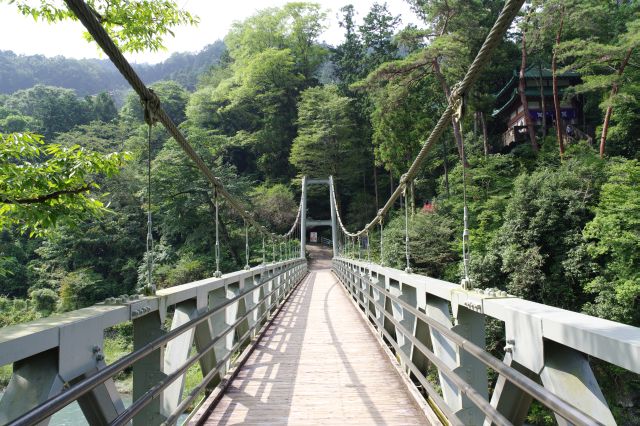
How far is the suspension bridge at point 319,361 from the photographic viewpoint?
3.71 feet

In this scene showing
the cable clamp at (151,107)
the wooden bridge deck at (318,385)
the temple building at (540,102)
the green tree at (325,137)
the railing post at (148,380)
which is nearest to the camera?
the railing post at (148,380)

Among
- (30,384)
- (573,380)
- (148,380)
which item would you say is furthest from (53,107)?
(573,380)

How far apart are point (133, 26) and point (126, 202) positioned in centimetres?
2345

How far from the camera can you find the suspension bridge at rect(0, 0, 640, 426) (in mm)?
1132

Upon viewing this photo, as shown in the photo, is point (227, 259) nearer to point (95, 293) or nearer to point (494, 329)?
point (95, 293)

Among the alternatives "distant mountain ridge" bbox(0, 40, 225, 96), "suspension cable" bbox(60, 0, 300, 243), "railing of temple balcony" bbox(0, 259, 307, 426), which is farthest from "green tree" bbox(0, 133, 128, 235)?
"distant mountain ridge" bbox(0, 40, 225, 96)

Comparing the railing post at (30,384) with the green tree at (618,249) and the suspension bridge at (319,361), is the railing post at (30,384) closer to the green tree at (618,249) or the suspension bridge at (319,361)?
the suspension bridge at (319,361)

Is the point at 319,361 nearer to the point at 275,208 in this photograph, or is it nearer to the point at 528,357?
the point at 528,357

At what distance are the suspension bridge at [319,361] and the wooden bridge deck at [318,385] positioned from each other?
1 centimetres

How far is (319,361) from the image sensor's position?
379 cm

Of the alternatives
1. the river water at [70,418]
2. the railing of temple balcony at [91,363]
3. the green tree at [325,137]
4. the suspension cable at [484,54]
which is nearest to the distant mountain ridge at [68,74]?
the green tree at [325,137]

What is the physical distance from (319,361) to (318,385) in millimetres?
698

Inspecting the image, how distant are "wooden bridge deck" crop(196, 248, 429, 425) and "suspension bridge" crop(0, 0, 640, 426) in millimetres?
12

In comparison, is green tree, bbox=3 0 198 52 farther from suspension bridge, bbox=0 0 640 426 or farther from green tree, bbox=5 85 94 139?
green tree, bbox=5 85 94 139
